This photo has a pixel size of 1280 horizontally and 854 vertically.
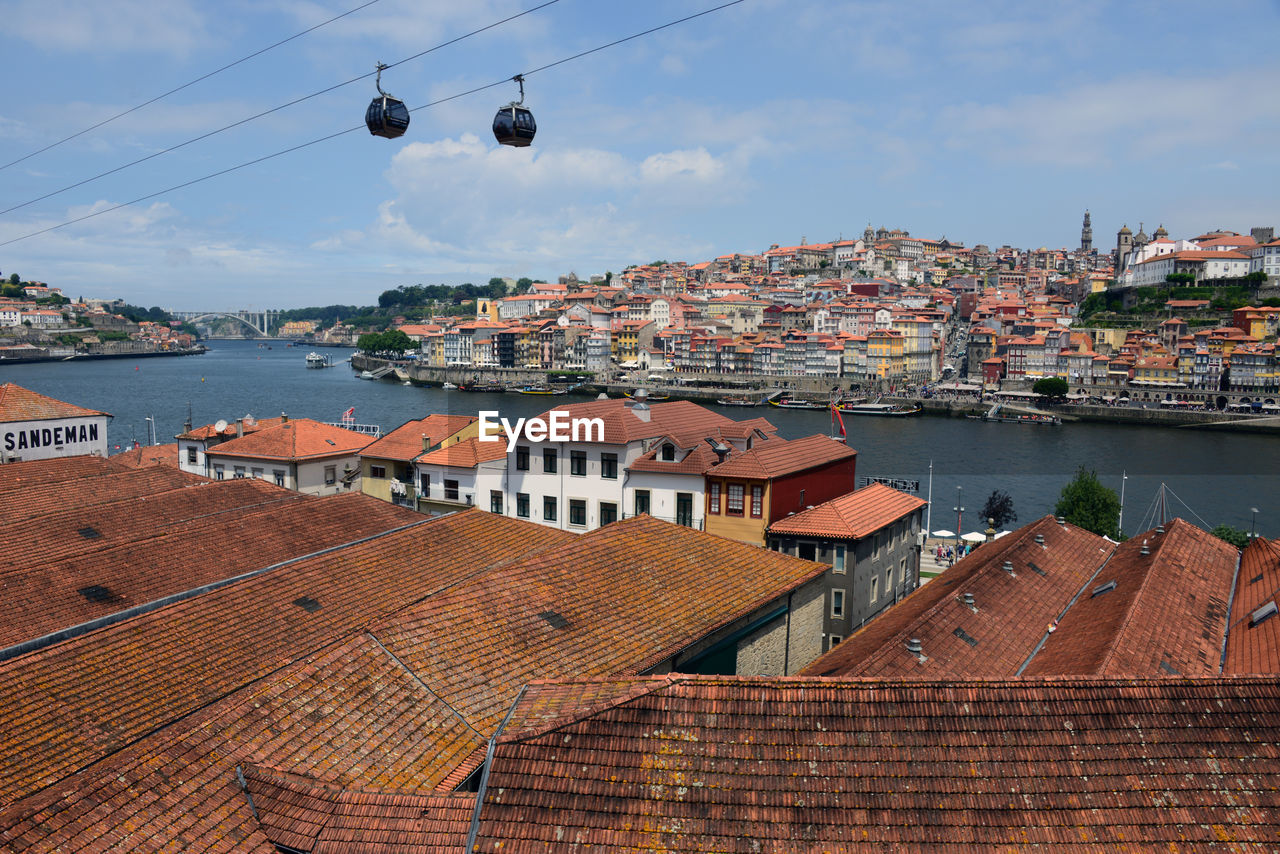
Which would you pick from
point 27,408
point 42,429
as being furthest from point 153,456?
point 27,408

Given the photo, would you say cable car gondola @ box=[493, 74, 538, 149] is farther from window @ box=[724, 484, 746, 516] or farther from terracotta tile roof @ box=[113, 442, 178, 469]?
terracotta tile roof @ box=[113, 442, 178, 469]

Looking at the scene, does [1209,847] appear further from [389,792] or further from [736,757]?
[389,792]

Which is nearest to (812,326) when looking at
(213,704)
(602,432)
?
(602,432)

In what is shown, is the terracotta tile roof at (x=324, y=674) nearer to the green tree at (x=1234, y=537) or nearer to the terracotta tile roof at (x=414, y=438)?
the terracotta tile roof at (x=414, y=438)
